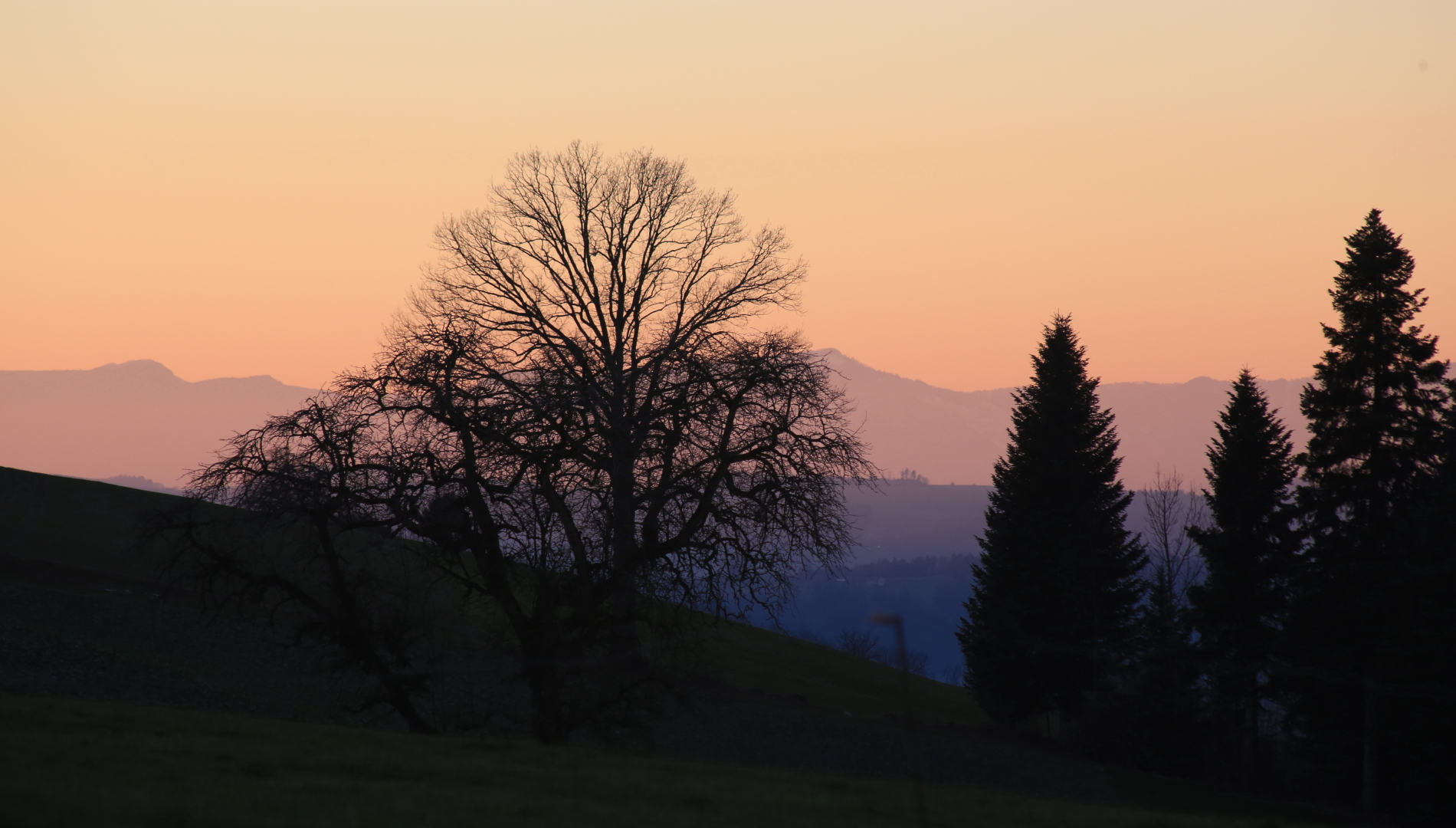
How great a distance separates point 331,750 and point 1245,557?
36142mm

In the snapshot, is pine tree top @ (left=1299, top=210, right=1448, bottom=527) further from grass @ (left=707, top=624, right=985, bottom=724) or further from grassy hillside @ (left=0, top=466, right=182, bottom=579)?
grassy hillside @ (left=0, top=466, right=182, bottom=579)

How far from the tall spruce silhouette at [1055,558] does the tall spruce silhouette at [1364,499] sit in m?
8.82

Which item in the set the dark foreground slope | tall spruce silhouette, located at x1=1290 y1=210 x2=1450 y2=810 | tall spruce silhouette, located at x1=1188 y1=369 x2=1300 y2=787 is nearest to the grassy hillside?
the dark foreground slope

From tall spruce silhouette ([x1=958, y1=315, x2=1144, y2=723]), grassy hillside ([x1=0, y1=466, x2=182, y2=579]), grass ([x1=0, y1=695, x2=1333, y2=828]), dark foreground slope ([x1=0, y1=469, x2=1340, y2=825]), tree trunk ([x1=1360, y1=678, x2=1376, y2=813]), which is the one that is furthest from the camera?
grassy hillside ([x1=0, y1=466, x2=182, y2=579])

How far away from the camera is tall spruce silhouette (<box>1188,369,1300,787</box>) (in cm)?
3916

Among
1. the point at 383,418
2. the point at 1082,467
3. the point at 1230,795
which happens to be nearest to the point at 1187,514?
the point at 1082,467

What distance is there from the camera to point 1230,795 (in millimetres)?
33625

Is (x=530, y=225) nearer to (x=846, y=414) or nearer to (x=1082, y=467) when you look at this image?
(x=846, y=414)

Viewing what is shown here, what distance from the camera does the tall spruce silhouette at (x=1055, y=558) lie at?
1704 inches

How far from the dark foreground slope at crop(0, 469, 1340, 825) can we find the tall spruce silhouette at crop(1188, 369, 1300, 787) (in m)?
6.46

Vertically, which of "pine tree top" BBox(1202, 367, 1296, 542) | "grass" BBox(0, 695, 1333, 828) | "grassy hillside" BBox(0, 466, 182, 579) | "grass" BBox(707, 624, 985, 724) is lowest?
"grass" BBox(707, 624, 985, 724)

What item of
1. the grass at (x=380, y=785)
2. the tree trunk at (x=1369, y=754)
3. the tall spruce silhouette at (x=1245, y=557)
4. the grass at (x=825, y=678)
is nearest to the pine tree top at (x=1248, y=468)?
the tall spruce silhouette at (x=1245, y=557)

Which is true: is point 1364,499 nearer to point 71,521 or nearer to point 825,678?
point 825,678

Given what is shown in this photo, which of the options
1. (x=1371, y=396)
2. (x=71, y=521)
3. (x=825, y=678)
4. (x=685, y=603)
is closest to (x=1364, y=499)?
(x=1371, y=396)
